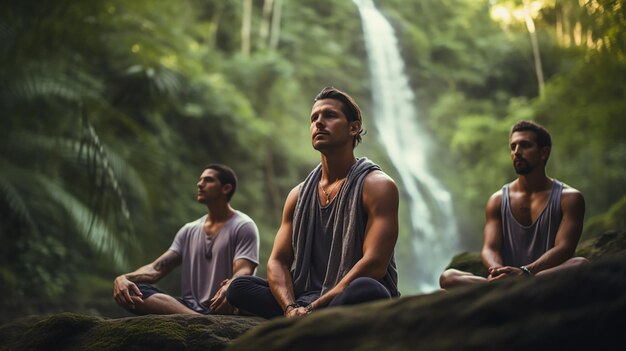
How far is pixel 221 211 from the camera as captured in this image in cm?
489

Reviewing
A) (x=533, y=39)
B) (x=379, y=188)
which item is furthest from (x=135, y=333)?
(x=533, y=39)

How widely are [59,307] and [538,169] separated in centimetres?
753

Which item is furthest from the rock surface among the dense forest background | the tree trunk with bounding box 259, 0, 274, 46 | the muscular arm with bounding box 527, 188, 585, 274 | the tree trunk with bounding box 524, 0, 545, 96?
the tree trunk with bounding box 524, 0, 545, 96

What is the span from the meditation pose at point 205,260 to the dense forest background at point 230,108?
142 cm

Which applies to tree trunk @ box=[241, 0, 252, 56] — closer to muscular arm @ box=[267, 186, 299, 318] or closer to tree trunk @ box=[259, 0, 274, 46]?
tree trunk @ box=[259, 0, 274, 46]

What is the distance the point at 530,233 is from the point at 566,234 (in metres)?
0.31

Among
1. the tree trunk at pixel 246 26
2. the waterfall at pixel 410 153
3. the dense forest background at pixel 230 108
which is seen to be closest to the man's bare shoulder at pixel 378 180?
the dense forest background at pixel 230 108

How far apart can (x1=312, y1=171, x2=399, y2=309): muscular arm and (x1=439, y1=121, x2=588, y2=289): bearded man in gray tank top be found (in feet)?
3.04

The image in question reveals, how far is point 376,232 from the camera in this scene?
3285 mm

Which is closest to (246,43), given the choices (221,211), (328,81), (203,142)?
(328,81)

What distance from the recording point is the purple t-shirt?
15.1 feet

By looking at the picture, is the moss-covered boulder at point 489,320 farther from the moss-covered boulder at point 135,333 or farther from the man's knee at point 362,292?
the moss-covered boulder at point 135,333

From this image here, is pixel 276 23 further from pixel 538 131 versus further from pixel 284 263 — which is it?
pixel 284 263

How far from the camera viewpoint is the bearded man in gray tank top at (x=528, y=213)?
13.4 feet
